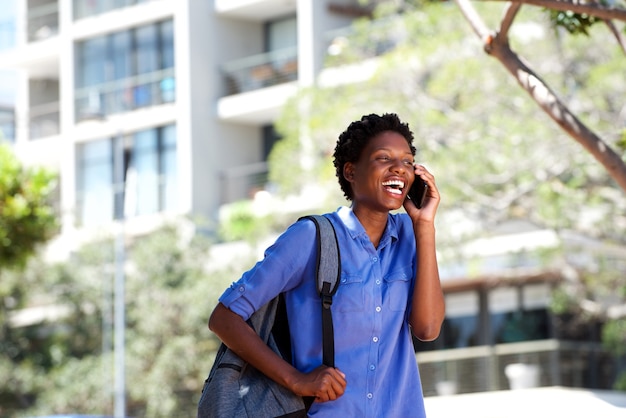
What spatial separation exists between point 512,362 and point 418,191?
25936mm

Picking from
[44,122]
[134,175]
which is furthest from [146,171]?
[44,122]

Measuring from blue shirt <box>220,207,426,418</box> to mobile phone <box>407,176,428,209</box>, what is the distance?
0.89 ft

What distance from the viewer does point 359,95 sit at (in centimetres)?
2541

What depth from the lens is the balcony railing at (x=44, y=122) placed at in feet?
145

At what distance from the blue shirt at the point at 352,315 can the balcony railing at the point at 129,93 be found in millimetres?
35829

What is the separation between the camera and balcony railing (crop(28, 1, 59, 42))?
146ft

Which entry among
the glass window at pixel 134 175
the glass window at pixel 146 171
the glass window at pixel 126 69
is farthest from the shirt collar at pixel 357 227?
the glass window at pixel 126 69

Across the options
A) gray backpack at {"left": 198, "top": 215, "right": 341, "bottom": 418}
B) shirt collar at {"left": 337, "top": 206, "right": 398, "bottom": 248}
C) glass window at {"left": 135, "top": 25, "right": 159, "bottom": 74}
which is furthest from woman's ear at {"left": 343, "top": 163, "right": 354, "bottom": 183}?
glass window at {"left": 135, "top": 25, "right": 159, "bottom": 74}

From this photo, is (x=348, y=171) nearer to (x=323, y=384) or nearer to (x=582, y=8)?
(x=323, y=384)

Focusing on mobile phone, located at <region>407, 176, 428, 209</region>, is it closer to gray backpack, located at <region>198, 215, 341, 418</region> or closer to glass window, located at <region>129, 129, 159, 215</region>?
gray backpack, located at <region>198, 215, 341, 418</region>

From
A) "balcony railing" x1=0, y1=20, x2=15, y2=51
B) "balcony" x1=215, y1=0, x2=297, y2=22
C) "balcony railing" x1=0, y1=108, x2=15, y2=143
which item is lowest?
"balcony railing" x1=0, y1=108, x2=15, y2=143

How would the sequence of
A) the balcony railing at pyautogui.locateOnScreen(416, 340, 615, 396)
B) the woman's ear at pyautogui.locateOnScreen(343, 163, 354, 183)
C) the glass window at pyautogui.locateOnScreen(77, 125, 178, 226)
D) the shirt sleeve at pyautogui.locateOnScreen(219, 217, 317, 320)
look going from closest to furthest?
the shirt sleeve at pyautogui.locateOnScreen(219, 217, 317, 320), the woman's ear at pyautogui.locateOnScreen(343, 163, 354, 183), the balcony railing at pyautogui.locateOnScreen(416, 340, 615, 396), the glass window at pyautogui.locateOnScreen(77, 125, 178, 226)

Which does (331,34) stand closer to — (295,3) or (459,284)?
(295,3)

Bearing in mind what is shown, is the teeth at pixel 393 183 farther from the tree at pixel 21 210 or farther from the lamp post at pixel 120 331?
the lamp post at pixel 120 331
